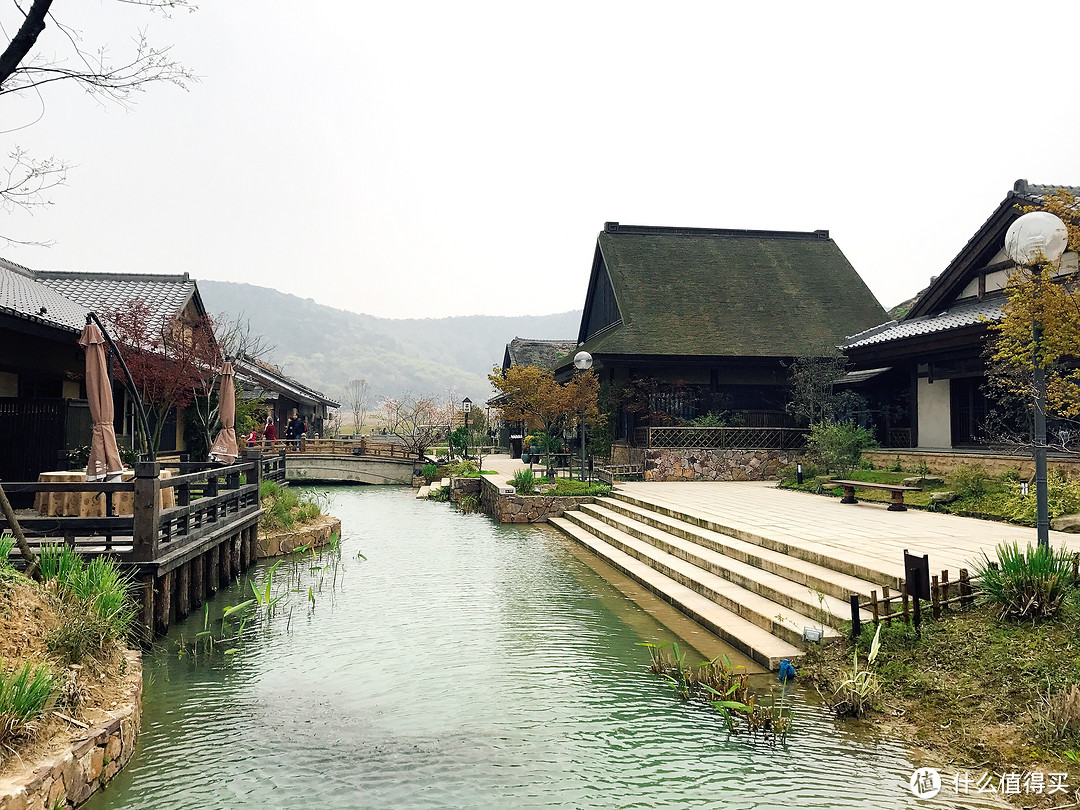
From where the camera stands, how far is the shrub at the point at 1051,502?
434 inches

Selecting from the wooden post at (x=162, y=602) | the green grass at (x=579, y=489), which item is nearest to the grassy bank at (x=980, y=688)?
the wooden post at (x=162, y=602)

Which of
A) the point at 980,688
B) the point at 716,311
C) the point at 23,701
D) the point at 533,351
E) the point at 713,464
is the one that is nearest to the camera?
the point at 23,701

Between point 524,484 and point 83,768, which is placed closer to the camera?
point 83,768

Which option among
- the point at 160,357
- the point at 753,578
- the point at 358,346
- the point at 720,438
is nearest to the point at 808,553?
the point at 753,578

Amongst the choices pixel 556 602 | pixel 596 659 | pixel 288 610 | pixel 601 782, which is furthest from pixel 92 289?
pixel 601 782

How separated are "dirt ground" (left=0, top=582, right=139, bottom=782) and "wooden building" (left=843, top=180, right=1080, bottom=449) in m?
15.1

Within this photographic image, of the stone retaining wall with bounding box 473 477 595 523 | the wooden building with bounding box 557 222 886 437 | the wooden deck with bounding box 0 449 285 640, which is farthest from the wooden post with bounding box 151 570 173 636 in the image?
the wooden building with bounding box 557 222 886 437

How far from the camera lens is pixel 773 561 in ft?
31.0

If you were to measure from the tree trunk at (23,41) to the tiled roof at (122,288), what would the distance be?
15054 mm

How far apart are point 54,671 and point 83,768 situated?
92cm

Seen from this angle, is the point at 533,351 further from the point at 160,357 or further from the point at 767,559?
the point at 767,559

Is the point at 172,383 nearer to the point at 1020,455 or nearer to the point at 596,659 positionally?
the point at 596,659

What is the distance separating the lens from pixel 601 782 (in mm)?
4973

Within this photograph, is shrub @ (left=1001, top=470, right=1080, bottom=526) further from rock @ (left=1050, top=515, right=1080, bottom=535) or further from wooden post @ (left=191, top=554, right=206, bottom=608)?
wooden post @ (left=191, top=554, right=206, bottom=608)
